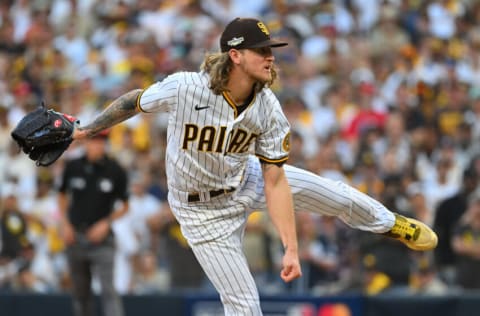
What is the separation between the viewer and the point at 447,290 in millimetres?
11547

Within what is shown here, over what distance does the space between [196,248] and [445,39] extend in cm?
845

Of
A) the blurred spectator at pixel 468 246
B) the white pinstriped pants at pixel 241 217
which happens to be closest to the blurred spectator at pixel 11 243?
the blurred spectator at pixel 468 246

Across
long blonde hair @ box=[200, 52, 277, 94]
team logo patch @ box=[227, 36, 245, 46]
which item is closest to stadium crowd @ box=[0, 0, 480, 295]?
long blonde hair @ box=[200, 52, 277, 94]

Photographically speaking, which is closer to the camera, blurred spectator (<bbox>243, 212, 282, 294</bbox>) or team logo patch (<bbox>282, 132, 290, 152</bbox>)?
team logo patch (<bbox>282, 132, 290, 152</bbox>)

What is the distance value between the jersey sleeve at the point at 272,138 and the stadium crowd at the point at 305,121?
10.7 ft

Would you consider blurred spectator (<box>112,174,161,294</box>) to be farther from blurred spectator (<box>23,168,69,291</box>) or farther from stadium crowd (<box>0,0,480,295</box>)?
blurred spectator (<box>23,168,69,291</box>)

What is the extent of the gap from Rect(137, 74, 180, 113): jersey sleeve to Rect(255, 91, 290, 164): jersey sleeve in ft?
1.92

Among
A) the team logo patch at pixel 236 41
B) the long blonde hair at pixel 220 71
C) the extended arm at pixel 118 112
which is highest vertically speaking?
the team logo patch at pixel 236 41

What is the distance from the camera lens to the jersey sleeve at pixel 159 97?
6891 mm

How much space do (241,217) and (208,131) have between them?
69 cm

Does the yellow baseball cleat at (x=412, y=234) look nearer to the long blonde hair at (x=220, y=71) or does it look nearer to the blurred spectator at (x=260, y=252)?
the long blonde hair at (x=220, y=71)

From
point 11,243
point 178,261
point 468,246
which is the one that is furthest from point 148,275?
point 468,246

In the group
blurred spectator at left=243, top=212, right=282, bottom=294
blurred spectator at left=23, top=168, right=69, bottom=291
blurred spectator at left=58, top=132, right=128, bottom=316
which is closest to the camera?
blurred spectator at left=58, top=132, right=128, bottom=316

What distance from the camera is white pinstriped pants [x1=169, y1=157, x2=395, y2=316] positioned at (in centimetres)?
706
